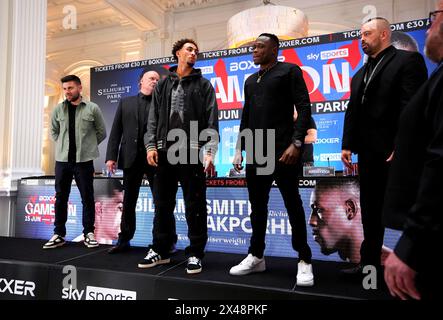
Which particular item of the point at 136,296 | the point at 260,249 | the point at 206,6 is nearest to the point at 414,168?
the point at 260,249

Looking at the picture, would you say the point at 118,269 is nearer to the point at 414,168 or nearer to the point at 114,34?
the point at 414,168

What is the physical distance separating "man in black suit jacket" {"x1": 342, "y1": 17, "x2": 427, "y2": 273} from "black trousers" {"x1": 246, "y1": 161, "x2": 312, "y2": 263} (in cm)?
36

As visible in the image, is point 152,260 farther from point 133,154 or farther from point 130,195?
point 133,154

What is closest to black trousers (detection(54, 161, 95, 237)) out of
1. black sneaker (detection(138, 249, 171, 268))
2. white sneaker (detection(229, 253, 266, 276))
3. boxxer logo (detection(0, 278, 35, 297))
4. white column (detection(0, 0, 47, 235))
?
boxxer logo (detection(0, 278, 35, 297))

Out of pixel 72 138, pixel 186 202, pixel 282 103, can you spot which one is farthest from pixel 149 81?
pixel 282 103

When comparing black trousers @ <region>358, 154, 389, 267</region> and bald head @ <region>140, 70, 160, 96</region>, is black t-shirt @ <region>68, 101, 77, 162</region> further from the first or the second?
black trousers @ <region>358, 154, 389, 267</region>

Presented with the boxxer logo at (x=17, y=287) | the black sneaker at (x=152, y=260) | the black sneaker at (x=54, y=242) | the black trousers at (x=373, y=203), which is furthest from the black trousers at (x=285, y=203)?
the black sneaker at (x=54, y=242)

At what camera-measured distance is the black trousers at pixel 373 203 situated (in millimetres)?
1887

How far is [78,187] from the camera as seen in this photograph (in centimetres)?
306

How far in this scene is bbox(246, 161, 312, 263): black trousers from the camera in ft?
6.43

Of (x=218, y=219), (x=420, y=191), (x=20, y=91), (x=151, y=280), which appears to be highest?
(x=20, y=91)

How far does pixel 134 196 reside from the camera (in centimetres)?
285

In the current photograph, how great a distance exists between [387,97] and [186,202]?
Result: 4.54ft

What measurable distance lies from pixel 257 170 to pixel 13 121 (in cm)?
344
